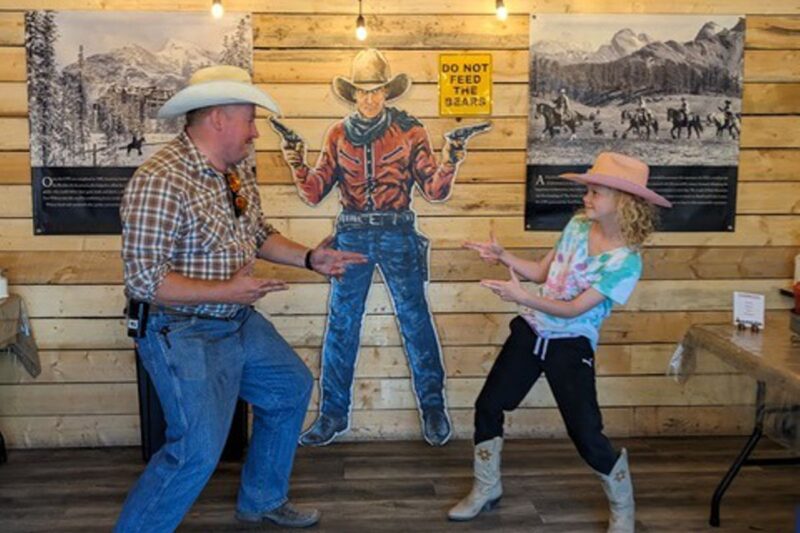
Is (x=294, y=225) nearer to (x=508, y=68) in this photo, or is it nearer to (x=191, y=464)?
(x=508, y=68)

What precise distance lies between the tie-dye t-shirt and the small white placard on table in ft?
1.96

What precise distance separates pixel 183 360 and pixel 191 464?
11.8 inches

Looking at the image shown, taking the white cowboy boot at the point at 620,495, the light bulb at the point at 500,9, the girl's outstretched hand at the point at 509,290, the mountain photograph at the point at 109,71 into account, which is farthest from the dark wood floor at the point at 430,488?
the light bulb at the point at 500,9

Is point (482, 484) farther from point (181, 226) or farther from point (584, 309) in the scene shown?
point (181, 226)

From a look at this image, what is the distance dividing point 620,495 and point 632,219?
89 cm

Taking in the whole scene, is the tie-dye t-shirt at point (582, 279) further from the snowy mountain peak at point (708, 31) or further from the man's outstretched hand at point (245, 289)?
the snowy mountain peak at point (708, 31)

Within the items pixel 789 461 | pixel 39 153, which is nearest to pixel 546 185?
pixel 789 461

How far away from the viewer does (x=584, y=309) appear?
276 centimetres

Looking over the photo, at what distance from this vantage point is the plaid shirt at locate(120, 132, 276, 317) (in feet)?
8.14

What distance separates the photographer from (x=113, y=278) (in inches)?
149

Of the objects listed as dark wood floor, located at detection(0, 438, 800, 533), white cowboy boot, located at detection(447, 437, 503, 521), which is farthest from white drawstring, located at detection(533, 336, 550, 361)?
dark wood floor, located at detection(0, 438, 800, 533)

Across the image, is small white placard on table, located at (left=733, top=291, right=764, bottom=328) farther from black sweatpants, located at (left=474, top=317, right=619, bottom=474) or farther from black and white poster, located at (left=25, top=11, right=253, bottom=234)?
black and white poster, located at (left=25, top=11, right=253, bottom=234)

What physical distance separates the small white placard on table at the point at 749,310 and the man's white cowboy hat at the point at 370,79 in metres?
1.58

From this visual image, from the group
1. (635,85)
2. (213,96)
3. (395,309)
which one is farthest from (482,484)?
(635,85)
